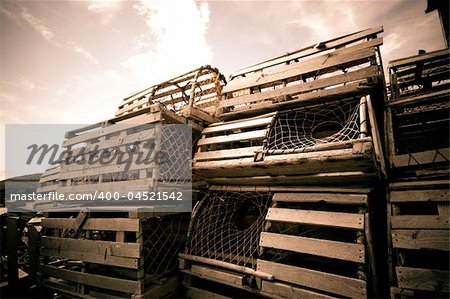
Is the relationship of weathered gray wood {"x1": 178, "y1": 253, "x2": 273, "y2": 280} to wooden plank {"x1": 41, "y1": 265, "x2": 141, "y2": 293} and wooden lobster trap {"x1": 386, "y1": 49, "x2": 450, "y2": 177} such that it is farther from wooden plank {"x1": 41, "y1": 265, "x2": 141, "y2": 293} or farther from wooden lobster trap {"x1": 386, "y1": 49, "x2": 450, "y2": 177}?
wooden lobster trap {"x1": 386, "y1": 49, "x2": 450, "y2": 177}

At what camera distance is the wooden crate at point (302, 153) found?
3.36 metres

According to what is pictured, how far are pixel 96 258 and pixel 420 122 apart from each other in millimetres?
6574

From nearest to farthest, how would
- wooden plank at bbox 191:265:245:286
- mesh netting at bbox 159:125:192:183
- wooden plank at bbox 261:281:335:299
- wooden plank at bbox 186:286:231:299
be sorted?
wooden plank at bbox 261:281:335:299
wooden plank at bbox 191:265:245:286
wooden plank at bbox 186:286:231:299
mesh netting at bbox 159:125:192:183

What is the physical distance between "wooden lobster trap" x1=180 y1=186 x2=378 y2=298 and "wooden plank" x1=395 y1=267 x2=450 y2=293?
297 millimetres

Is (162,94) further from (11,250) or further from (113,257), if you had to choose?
(11,250)

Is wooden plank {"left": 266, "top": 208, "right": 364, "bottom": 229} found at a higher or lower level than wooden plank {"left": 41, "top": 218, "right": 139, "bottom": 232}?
higher

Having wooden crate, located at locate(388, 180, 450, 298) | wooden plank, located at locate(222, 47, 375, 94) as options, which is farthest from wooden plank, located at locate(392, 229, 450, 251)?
wooden plank, located at locate(222, 47, 375, 94)

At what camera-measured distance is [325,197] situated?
3729 mm

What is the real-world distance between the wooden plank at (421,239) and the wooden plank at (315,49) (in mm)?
3383

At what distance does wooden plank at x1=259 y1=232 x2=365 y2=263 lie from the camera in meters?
3.06

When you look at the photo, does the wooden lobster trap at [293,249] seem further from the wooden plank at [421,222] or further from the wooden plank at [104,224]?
the wooden plank at [104,224]

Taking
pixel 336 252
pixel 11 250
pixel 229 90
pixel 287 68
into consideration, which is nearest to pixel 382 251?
pixel 336 252

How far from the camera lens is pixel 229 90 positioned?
5.70m

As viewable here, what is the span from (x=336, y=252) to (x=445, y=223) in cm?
131
